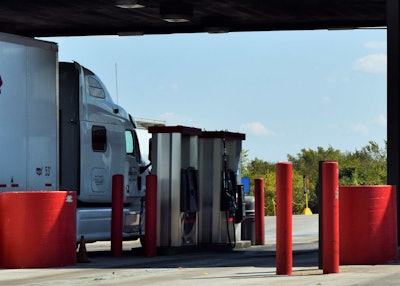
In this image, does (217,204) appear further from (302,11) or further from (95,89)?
(302,11)

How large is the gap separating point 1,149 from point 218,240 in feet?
19.8

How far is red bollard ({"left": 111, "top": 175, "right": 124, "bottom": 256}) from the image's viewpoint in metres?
21.0

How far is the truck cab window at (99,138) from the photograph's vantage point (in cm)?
2286

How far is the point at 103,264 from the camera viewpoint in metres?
19.1

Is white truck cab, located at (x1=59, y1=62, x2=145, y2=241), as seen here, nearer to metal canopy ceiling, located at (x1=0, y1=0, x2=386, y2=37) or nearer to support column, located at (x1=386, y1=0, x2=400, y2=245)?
metal canopy ceiling, located at (x1=0, y1=0, x2=386, y2=37)

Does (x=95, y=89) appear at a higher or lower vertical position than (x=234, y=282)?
higher

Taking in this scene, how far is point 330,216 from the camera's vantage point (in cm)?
1561

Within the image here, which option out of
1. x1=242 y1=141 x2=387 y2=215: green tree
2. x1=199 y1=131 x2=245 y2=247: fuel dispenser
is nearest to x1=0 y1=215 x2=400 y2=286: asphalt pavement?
x1=199 y1=131 x2=245 y2=247: fuel dispenser

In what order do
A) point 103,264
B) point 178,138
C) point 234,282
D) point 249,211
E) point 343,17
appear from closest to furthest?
1. point 234,282
2. point 103,264
3. point 178,138
4. point 249,211
5. point 343,17

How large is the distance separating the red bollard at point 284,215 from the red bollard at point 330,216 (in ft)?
1.61

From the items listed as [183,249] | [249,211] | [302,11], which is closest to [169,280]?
[183,249]

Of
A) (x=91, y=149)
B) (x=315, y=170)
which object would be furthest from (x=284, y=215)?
(x=315, y=170)

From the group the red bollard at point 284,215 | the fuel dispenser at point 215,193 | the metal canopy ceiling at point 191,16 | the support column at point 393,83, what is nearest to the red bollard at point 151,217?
the fuel dispenser at point 215,193

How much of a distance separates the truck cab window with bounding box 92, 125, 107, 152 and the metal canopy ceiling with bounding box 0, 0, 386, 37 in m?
3.09
